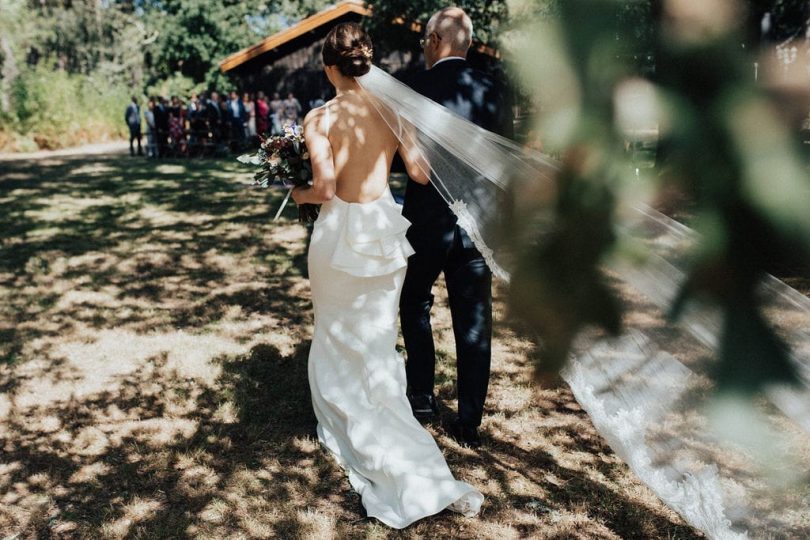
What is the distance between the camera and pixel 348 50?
9.89 feet

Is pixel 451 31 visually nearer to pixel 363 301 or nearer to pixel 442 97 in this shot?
pixel 442 97

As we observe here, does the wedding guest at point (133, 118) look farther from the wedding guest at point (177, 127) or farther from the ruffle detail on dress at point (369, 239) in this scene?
the ruffle detail on dress at point (369, 239)

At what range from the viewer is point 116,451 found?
12.8ft

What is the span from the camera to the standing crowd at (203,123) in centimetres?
1894

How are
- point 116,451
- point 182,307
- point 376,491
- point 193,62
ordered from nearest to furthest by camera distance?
point 376,491 → point 116,451 → point 182,307 → point 193,62

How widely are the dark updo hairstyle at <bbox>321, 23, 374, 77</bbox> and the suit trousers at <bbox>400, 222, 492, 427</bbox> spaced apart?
85 centimetres

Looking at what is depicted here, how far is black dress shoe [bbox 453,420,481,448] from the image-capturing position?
3.81 meters

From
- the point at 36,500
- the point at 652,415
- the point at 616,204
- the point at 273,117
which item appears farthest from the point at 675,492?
the point at 273,117

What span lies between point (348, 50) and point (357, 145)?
1.32 ft

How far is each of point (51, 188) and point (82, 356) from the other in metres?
9.72

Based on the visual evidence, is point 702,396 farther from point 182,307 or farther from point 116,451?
point 182,307

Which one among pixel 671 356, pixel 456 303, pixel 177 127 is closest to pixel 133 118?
pixel 177 127

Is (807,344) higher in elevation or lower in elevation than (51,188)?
higher

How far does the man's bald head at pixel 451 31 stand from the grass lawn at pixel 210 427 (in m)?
1.45
